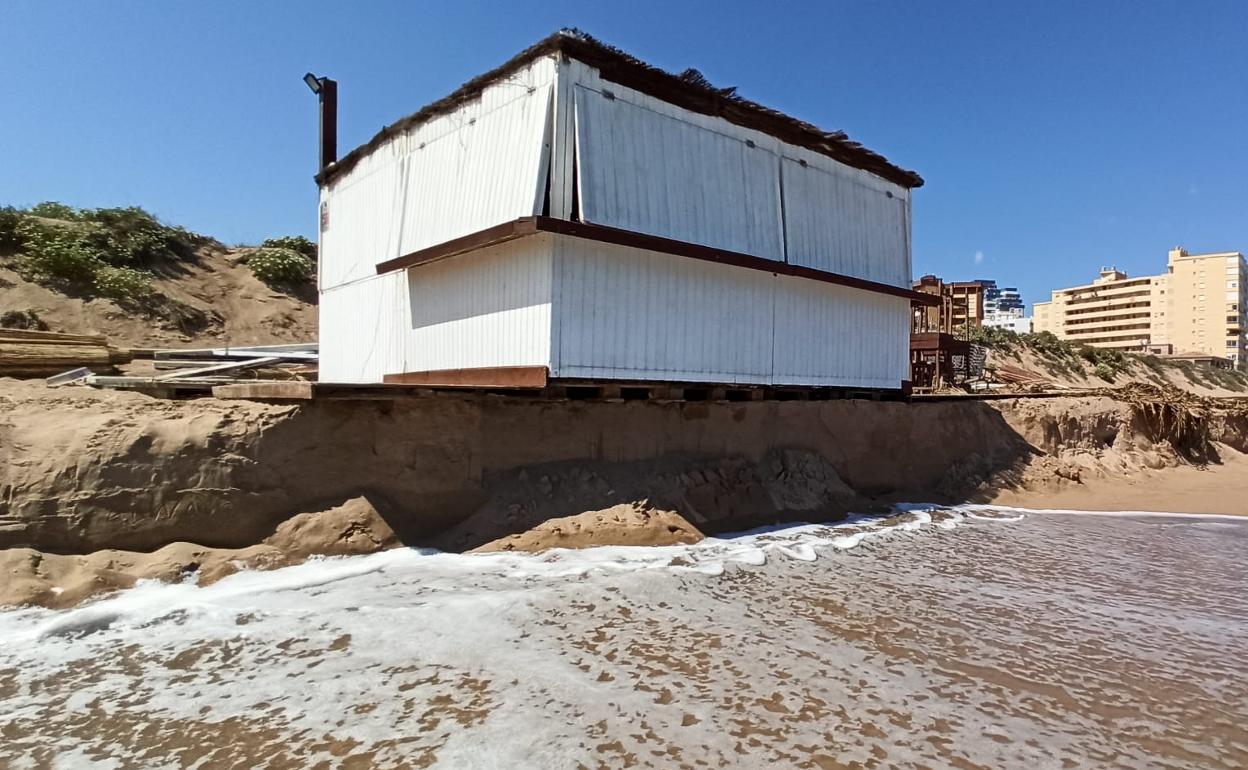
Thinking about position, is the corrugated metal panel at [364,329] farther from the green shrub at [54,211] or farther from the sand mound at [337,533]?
the green shrub at [54,211]

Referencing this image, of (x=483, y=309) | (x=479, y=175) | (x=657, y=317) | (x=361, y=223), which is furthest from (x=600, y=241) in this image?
(x=361, y=223)

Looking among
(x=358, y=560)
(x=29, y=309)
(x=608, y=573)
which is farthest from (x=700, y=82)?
(x=29, y=309)

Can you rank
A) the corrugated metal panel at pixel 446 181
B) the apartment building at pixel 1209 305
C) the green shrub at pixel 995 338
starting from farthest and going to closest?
the apartment building at pixel 1209 305 → the green shrub at pixel 995 338 → the corrugated metal panel at pixel 446 181

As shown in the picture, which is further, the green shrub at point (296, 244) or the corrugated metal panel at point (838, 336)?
the green shrub at point (296, 244)

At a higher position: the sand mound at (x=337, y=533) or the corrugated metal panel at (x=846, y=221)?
the corrugated metal panel at (x=846, y=221)

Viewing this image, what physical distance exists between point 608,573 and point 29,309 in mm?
16461

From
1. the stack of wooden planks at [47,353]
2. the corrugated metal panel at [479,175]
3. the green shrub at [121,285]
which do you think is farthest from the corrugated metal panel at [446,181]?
the green shrub at [121,285]

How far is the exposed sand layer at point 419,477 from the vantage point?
645 cm

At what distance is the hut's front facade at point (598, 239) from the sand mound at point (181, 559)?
248 cm

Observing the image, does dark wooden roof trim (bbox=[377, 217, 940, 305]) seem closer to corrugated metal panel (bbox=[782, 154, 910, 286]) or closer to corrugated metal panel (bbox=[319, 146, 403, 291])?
corrugated metal panel (bbox=[782, 154, 910, 286])

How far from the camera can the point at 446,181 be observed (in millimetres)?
9828

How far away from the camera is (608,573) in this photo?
295 inches

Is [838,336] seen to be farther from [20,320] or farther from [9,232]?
[9,232]

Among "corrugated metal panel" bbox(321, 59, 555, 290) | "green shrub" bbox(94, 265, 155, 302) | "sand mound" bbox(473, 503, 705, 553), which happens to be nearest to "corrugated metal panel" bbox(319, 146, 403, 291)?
"corrugated metal panel" bbox(321, 59, 555, 290)
